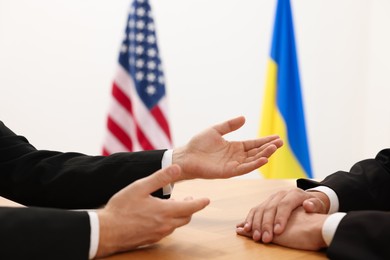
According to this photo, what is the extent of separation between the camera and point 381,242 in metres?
1.35

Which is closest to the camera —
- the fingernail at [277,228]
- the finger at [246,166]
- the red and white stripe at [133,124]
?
the fingernail at [277,228]

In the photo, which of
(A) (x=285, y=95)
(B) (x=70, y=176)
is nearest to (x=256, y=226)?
(B) (x=70, y=176)

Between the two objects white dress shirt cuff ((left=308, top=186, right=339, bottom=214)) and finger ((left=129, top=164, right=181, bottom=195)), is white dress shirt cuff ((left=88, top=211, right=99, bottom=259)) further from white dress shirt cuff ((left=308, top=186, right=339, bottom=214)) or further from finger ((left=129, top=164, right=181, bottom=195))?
white dress shirt cuff ((left=308, top=186, right=339, bottom=214))

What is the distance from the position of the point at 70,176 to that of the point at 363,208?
104 centimetres

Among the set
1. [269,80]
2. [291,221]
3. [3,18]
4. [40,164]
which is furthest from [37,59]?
[291,221]

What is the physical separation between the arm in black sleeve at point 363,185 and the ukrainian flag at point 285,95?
219 cm

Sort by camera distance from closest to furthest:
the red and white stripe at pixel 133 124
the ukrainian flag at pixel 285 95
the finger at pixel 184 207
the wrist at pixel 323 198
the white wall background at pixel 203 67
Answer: the finger at pixel 184 207 < the wrist at pixel 323 198 < the red and white stripe at pixel 133 124 < the ukrainian flag at pixel 285 95 < the white wall background at pixel 203 67

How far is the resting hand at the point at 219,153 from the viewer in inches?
75.9

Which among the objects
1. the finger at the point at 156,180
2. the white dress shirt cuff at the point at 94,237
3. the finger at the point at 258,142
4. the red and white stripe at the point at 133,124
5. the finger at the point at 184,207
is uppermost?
the finger at the point at 156,180

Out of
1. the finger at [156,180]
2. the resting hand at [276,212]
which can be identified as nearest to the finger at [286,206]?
the resting hand at [276,212]

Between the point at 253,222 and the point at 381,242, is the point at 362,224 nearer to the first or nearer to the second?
the point at 381,242

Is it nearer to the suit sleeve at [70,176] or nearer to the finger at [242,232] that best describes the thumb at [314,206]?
the finger at [242,232]

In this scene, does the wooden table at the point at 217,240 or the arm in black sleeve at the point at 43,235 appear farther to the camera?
the wooden table at the point at 217,240

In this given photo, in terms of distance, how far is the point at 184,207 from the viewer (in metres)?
1.42
